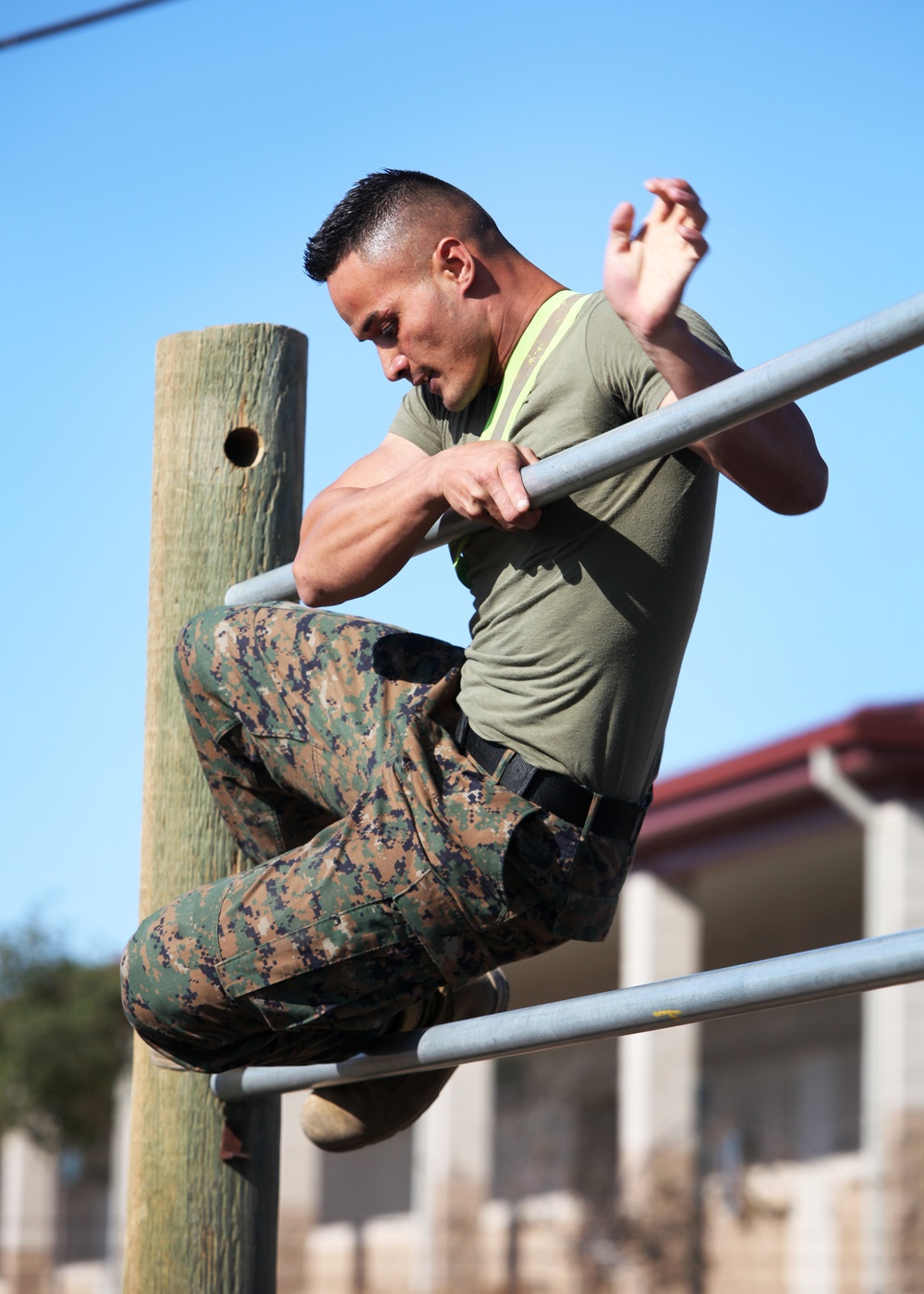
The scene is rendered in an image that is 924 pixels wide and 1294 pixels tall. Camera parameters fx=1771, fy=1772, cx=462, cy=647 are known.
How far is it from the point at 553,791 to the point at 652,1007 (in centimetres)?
49

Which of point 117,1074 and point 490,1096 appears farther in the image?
point 117,1074

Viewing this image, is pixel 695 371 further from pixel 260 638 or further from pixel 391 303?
pixel 260 638

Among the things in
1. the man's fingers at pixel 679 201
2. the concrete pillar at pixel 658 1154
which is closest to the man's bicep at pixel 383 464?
the man's fingers at pixel 679 201

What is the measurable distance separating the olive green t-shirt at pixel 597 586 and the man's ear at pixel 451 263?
0.20 m

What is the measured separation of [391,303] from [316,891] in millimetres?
858

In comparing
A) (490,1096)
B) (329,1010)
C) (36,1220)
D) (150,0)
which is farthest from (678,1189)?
(36,1220)

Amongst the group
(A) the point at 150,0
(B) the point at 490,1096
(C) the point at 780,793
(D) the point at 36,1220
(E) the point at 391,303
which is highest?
(A) the point at 150,0

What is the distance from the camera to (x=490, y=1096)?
13.8m

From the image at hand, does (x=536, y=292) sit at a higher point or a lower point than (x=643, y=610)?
higher

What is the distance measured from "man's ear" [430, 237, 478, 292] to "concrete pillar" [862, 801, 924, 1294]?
774 centimetres

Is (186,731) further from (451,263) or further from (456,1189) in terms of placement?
(456,1189)

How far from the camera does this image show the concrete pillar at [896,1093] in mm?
9719

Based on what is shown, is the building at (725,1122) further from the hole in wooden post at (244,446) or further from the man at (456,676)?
the man at (456,676)

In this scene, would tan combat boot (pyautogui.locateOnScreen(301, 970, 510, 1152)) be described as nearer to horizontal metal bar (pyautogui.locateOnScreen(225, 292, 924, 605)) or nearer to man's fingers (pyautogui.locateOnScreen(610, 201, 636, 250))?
horizontal metal bar (pyautogui.locateOnScreen(225, 292, 924, 605))
